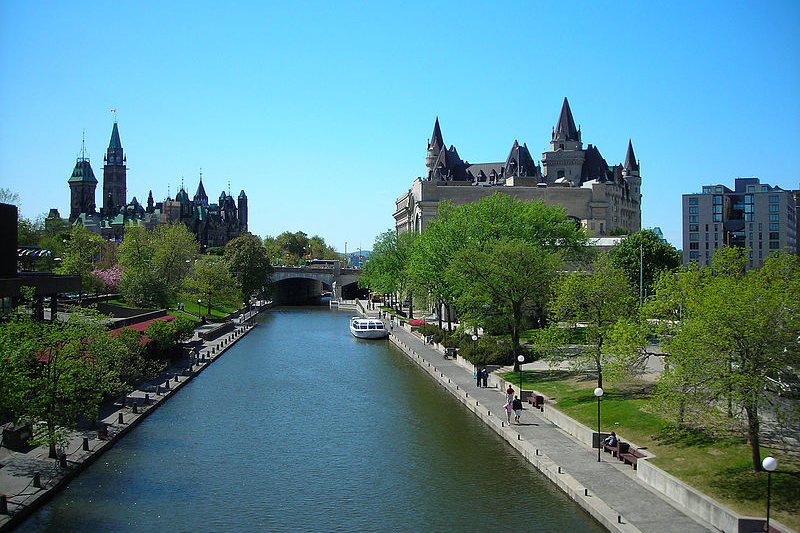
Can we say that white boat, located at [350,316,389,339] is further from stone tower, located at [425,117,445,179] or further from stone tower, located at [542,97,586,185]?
stone tower, located at [542,97,586,185]

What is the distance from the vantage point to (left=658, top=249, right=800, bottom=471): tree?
2228 cm

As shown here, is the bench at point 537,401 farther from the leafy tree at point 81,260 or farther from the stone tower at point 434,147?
the stone tower at point 434,147

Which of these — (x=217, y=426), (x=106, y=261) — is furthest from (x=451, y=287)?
(x=106, y=261)

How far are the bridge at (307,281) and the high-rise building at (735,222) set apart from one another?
60677 millimetres

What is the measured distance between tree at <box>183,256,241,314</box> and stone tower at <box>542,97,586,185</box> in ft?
253

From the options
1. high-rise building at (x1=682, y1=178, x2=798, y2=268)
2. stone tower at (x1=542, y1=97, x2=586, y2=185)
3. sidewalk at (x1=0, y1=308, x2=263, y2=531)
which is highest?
stone tower at (x1=542, y1=97, x2=586, y2=185)

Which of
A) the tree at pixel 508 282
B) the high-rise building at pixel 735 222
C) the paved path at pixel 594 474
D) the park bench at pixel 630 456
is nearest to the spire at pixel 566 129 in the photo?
the high-rise building at pixel 735 222

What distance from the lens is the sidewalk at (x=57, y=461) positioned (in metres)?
23.5

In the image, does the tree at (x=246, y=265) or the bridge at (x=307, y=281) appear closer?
the tree at (x=246, y=265)

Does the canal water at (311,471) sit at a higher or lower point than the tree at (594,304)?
lower

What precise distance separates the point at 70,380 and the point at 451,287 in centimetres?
3353

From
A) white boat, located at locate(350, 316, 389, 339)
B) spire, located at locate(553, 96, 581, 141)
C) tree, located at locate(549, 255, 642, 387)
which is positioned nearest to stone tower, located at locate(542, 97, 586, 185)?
spire, located at locate(553, 96, 581, 141)

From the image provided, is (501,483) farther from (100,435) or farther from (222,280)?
(222,280)

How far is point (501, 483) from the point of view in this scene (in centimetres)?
2705
